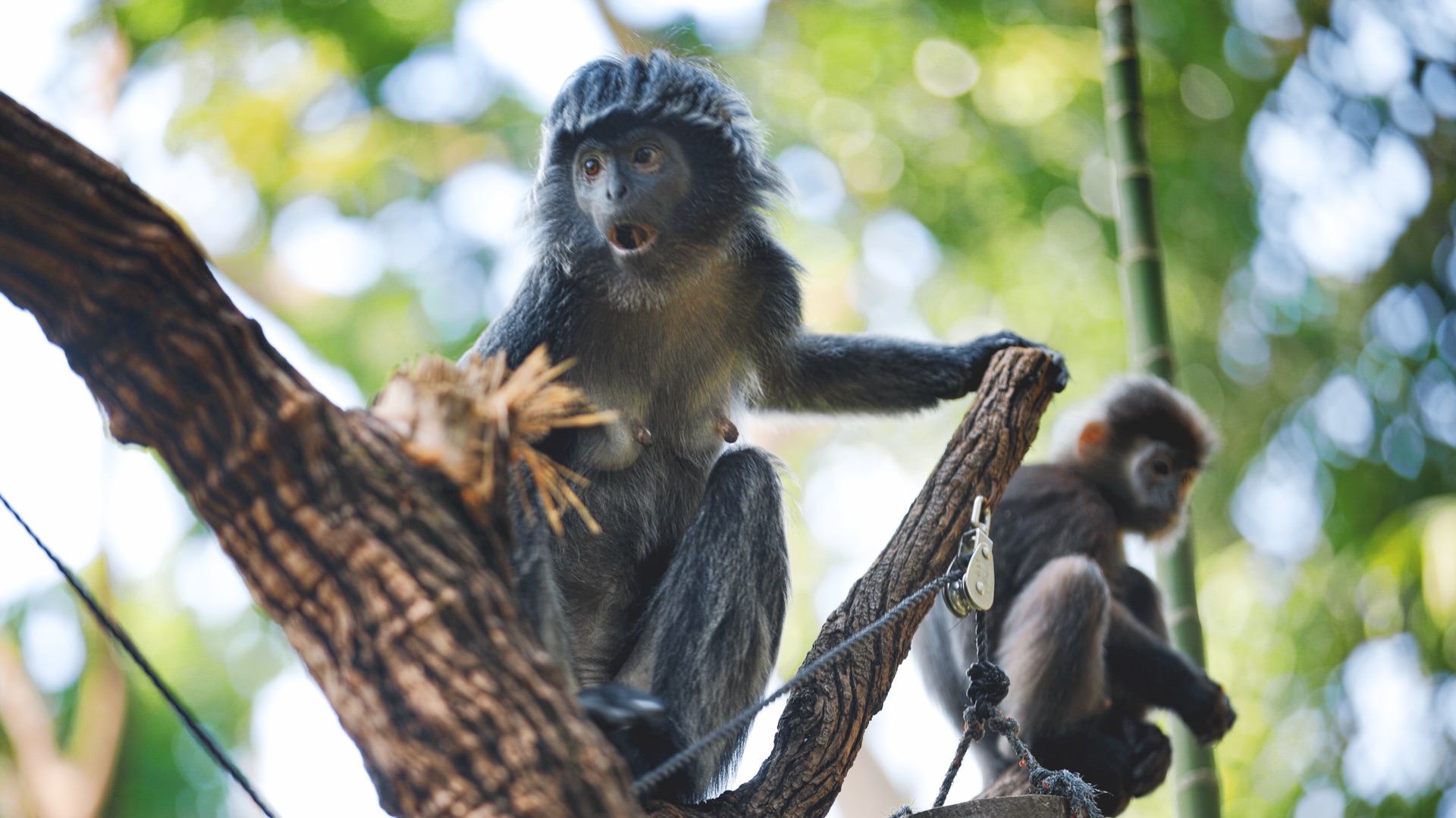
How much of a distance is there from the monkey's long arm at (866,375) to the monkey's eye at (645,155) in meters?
0.78

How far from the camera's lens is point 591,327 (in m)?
3.42

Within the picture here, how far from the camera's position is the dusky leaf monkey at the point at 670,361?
3031mm

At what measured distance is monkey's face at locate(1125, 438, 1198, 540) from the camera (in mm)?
4883

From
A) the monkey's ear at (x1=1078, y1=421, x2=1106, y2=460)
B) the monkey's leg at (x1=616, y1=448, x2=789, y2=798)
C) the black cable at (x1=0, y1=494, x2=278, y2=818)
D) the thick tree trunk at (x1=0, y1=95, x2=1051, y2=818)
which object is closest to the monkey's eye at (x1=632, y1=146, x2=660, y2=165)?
the monkey's leg at (x1=616, y1=448, x2=789, y2=798)

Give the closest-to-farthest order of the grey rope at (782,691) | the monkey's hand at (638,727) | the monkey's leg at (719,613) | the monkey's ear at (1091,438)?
1. the grey rope at (782,691)
2. the monkey's hand at (638,727)
3. the monkey's leg at (719,613)
4. the monkey's ear at (1091,438)

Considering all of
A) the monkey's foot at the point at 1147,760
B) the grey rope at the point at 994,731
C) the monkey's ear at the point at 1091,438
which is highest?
the grey rope at the point at 994,731

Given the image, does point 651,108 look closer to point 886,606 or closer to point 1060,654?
point 886,606

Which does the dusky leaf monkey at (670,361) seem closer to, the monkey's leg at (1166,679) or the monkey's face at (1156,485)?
the monkey's leg at (1166,679)

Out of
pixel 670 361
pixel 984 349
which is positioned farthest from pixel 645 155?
pixel 984 349

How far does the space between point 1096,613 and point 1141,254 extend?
61.4 inches

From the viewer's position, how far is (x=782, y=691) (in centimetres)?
230

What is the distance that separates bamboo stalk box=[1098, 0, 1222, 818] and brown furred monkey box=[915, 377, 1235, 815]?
0.11m

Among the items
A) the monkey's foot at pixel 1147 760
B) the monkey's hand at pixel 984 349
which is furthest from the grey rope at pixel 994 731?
the monkey's foot at pixel 1147 760

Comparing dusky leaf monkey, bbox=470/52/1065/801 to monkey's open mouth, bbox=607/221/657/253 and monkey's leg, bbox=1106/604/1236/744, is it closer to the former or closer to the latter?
monkey's open mouth, bbox=607/221/657/253
